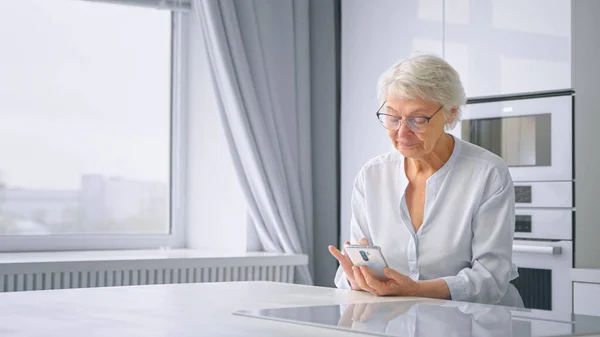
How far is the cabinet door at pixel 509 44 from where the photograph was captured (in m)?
3.12

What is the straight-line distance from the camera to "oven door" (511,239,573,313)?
3.08 m

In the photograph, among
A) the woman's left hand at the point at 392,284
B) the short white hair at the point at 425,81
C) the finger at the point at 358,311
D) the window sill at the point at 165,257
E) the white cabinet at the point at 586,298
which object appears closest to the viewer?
the finger at the point at 358,311

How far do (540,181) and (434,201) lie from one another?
3.32ft

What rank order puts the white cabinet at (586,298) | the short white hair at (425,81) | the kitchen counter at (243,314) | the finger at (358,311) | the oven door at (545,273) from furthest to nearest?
the oven door at (545,273) → the white cabinet at (586,298) → the short white hair at (425,81) → the finger at (358,311) → the kitchen counter at (243,314)

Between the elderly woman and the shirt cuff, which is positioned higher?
the elderly woman

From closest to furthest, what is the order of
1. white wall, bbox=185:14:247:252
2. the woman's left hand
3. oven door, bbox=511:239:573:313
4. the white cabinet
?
the woman's left hand, the white cabinet, oven door, bbox=511:239:573:313, white wall, bbox=185:14:247:252

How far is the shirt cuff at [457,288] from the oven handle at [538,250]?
1084mm

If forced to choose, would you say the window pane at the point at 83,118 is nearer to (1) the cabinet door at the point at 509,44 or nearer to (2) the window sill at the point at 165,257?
(2) the window sill at the point at 165,257

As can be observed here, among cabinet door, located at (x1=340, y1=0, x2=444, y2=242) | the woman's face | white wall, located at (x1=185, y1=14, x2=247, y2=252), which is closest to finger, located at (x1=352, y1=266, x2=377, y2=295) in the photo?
the woman's face

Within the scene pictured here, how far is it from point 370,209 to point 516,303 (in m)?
0.46

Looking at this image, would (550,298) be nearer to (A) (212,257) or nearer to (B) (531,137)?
(B) (531,137)

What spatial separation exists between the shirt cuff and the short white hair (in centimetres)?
49

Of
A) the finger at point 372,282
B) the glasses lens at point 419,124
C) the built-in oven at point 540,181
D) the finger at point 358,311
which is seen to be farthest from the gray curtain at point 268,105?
the finger at point 358,311

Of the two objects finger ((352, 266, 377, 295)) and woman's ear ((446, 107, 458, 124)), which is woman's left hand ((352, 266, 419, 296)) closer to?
finger ((352, 266, 377, 295))
